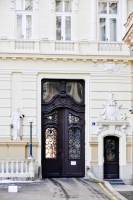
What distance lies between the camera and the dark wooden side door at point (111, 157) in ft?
92.9

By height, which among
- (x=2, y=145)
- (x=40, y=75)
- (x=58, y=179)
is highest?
(x=40, y=75)

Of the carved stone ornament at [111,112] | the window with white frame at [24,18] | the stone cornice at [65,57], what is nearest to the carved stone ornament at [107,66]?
the stone cornice at [65,57]

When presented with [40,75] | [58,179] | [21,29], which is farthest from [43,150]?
[21,29]

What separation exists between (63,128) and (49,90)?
6.98 ft

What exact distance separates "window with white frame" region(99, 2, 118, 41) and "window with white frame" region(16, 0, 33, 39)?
373 cm

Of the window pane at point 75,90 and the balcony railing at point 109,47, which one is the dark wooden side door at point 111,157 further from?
the balcony railing at point 109,47

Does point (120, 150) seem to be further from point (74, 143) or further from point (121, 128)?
point (74, 143)

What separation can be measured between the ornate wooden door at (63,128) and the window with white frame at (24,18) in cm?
272

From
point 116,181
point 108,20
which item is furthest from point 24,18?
point 116,181

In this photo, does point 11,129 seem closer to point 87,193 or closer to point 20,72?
point 20,72

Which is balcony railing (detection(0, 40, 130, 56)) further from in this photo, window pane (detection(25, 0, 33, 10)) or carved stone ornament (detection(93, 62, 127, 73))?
window pane (detection(25, 0, 33, 10))

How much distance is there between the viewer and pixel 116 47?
93.1 feet

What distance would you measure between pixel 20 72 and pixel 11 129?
2.95 meters

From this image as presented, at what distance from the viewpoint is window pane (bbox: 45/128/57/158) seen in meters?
28.5
